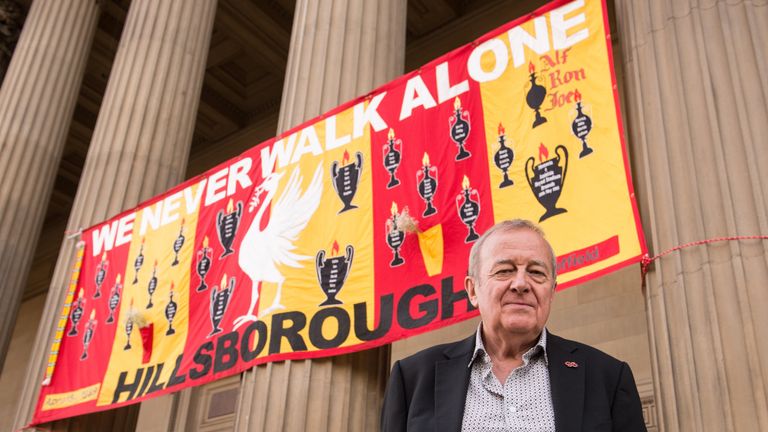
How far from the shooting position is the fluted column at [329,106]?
21.7ft

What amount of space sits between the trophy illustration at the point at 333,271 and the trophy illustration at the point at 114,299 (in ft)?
11.1

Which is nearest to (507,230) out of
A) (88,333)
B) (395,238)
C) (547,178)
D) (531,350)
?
(531,350)

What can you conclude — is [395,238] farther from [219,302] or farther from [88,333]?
[88,333]

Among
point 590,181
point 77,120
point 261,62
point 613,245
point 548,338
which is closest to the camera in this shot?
point 548,338

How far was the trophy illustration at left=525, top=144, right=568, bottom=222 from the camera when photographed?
5973 millimetres

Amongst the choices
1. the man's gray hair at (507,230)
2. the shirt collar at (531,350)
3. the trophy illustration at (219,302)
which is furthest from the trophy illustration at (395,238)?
the shirt collar at (531,350)

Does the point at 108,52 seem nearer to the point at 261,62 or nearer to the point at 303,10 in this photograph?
the point at 261,62

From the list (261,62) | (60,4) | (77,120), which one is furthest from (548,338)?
(77,120)

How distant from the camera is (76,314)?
32.6 feet

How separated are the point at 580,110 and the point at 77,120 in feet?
59.7

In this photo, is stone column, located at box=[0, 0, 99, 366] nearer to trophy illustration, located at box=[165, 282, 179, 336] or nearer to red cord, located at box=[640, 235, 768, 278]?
trophy illustration, located at box=[165, 282, 179, 336]

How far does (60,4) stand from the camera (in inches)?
572

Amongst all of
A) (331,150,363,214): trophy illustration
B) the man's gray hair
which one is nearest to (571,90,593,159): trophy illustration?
(331,150,363,214): trophy illustration

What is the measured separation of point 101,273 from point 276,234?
11.0 ft
